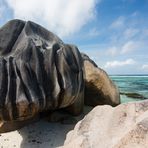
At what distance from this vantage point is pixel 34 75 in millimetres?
4633

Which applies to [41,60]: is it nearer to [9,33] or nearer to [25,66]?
[25,66]

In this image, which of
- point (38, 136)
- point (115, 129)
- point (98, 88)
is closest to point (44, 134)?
point (38, 136)

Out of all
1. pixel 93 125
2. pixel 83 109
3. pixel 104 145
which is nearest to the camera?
pixel 104 145

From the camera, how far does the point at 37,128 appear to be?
5438 millimetres

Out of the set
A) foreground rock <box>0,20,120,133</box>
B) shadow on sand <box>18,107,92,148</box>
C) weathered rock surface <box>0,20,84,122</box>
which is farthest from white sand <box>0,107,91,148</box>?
weathered rock surface <box>0,20,84,122</box>

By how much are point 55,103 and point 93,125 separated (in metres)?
1.74

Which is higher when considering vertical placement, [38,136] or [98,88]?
[98,88]

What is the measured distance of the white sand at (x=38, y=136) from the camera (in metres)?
4.87

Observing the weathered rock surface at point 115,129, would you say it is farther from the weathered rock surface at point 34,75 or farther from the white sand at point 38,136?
the white sand at point 38,136

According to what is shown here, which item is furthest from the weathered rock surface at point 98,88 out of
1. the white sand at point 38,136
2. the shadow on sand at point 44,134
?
the white sand at point 38,136

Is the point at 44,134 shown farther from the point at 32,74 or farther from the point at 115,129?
the point at 115,129

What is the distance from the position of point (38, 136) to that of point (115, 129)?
2.55 meters

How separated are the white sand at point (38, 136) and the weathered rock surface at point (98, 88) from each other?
1.22 m

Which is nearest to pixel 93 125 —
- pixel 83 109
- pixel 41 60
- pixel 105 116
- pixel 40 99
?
pixel 105 116
